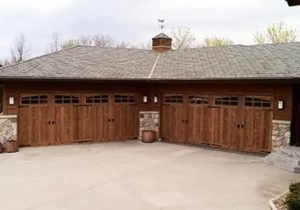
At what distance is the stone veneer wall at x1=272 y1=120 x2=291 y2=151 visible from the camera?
41.7 ft

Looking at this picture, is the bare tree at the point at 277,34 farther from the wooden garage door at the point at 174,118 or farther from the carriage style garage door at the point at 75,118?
the carriage style garage door at the point at 75,118

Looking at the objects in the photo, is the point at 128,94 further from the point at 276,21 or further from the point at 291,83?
the point at 276,21

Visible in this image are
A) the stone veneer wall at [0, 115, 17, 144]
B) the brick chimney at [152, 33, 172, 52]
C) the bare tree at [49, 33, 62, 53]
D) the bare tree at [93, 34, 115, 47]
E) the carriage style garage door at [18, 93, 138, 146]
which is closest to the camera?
the stone veneer wall at [0, 115, 17, 144]

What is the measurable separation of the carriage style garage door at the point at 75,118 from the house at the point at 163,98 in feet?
0.13

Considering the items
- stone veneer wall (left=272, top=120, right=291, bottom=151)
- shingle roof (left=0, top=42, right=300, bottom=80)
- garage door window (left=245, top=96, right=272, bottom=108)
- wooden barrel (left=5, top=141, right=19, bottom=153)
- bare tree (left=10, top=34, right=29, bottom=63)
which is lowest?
wooden barrel (left=5, top=141, right=19, bottom=153)

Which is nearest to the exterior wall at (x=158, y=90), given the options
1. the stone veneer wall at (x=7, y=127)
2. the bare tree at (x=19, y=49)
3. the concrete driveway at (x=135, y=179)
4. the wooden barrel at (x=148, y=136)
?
the stone veneer wall at (x=7, y=127)

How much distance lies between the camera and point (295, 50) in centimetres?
1473

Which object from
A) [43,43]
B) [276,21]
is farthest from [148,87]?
[43,43]

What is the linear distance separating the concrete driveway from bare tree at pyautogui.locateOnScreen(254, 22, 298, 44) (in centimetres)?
2487

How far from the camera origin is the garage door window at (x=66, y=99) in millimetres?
15234

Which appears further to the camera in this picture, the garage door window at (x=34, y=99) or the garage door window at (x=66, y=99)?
the garage door window at (x=66, y=99)

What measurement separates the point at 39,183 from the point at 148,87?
8.30 meters

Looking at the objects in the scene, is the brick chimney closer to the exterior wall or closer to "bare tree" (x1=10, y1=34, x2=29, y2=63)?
the exterior wall

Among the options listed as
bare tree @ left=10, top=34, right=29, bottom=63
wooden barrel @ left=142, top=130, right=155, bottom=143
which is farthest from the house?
bare tree @ left=10, top=34, right=29, bottom=63
